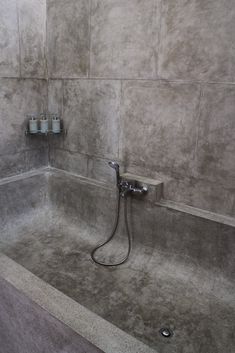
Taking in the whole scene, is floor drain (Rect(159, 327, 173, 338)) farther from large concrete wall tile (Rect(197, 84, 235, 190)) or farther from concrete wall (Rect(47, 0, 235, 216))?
large concrete wall tile (Rect(197, 84, 235, 190))

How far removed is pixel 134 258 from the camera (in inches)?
89.2

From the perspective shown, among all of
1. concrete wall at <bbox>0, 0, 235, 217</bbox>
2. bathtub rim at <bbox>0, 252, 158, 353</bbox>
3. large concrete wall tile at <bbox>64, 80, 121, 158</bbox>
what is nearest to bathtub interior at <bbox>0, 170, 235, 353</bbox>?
concrete wall at <bbox>0, 0, 235, 217</bbox>

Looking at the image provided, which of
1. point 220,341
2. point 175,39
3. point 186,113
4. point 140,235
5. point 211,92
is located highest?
point 175,39

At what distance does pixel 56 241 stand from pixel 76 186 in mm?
518

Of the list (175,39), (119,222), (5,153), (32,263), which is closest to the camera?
(175,39)

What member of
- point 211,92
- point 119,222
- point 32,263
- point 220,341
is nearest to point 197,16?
point 211,92

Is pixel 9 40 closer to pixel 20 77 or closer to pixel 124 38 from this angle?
pixel 20 77

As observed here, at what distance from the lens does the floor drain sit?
1609 mm

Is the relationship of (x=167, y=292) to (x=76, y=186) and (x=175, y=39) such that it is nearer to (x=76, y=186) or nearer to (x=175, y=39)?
(x=76, y=186)

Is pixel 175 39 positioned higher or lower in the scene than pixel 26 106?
higher

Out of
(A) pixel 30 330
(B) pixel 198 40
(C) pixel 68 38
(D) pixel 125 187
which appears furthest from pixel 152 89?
(A) pixel 30 330

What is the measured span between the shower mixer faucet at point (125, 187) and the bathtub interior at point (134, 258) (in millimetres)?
103

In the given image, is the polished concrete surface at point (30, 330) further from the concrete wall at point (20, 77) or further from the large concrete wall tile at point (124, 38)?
the large concrete wall tile at point (124, 38)

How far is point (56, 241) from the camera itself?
2.50 meters
